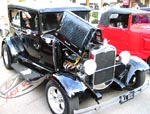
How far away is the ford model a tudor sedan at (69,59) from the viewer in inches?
133

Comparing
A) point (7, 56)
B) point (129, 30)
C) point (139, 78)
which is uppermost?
point (129, 30)

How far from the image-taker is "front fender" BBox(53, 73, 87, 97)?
316cm

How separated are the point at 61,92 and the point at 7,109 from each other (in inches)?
46.6

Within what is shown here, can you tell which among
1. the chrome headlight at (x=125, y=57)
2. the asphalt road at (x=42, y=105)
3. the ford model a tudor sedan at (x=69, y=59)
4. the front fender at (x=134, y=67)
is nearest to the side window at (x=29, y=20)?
the ford model a tudor sedan at (x=69, y=59)

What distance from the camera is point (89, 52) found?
3566mm

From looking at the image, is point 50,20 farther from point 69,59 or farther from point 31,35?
point 69,59

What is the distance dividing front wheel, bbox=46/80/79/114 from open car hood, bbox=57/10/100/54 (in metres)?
0.70

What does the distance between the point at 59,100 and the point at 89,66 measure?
775mm

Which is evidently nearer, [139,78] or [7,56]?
[139,78]

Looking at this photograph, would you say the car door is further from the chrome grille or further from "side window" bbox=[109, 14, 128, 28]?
"side window" bbox=[109, 14, 128, 28]

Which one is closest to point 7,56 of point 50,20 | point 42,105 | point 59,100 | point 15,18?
point 15,18

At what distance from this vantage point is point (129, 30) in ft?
19.1

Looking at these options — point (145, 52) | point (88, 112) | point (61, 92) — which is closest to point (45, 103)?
point (61, 92)

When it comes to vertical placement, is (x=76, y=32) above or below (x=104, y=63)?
above
